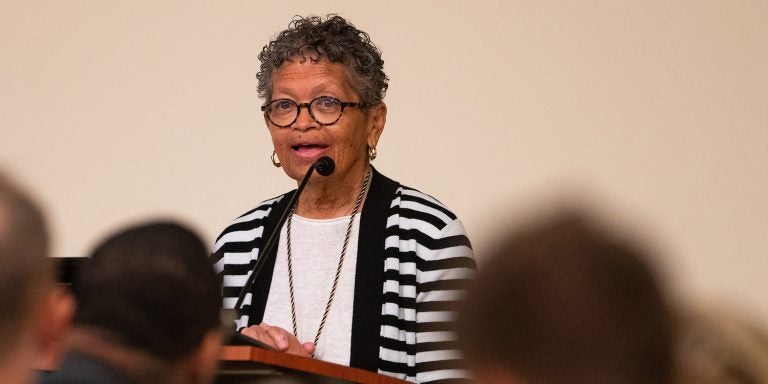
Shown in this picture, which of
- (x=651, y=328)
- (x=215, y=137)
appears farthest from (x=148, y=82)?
(x=651, y=328)

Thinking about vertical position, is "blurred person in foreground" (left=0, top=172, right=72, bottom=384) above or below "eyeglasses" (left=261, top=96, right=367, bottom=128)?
below

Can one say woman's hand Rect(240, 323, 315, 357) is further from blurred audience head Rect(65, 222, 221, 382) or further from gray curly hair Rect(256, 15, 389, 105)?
blurred audience head Rect(65, 222, 221, 382)

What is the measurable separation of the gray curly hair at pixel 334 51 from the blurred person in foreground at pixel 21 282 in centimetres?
202

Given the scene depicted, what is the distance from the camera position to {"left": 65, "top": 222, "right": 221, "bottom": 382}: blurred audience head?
131cm

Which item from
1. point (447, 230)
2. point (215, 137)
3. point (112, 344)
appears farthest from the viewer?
point (215, 137)

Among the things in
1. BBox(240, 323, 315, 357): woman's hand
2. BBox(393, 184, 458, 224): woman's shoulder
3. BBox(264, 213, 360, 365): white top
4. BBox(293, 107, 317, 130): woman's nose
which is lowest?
BBox(240, 323, 315, 357): woman's hand

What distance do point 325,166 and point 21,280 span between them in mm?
1937

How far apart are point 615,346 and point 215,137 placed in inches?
151

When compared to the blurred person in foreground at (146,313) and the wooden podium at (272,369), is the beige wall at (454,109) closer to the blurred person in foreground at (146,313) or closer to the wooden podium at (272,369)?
the wooden podium at (272,369)

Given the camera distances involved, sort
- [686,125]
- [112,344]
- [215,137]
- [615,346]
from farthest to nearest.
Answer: [215,137], [686,125], [112,344], [615,346]

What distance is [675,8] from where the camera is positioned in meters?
4.35

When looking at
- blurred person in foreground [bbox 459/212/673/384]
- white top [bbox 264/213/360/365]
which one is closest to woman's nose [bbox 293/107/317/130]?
white top [bbox 264/213/360/365]

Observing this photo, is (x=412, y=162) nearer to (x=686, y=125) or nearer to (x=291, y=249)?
(x=686, y=125)

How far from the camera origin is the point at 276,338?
9.17 feet
